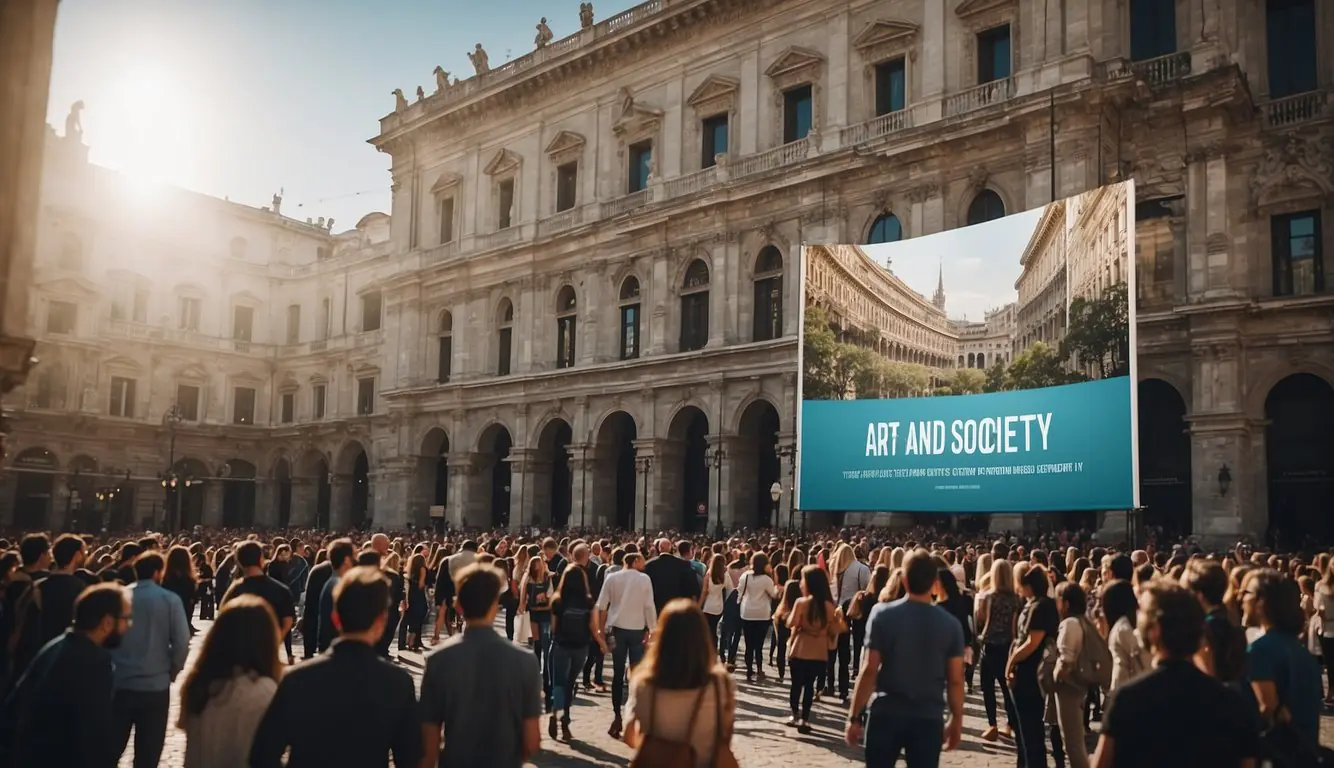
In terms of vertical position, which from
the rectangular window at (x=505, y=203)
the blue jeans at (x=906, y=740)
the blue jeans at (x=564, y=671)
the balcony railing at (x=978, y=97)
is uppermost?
the rectangular window at (x=505, y=203)

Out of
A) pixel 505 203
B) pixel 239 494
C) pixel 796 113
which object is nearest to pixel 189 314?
pixel 239 494

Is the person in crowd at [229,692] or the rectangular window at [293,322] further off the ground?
the rectangular window at [293,322]

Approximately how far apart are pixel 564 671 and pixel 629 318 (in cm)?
2676

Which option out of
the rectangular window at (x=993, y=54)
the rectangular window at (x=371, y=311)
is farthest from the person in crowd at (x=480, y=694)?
the rectangular window at (x=371, y=311)

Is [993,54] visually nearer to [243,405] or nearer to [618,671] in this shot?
[618,671]

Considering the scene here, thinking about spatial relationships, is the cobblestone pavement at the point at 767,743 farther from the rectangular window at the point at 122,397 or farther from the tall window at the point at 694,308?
the rectangular window at the point at 122,397

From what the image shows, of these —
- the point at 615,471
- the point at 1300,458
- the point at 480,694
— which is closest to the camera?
the point at 480,694

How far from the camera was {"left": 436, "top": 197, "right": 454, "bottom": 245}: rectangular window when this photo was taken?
45562 millimetres

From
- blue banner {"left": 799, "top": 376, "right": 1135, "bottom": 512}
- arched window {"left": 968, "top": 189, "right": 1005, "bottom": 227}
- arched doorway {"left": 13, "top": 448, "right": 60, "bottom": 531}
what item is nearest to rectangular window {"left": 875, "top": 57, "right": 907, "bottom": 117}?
arched window {"left": 968, "top": 189, "right": 1005, "bottom": 227}

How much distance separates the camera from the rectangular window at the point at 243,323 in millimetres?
57531

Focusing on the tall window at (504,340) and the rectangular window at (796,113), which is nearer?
the rectangular window at (796,113)

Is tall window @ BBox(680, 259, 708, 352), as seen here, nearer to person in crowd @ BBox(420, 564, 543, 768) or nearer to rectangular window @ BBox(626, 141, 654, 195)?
rectangular window @ BBox(626, 141, 654, 195)

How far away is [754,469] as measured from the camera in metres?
33.0

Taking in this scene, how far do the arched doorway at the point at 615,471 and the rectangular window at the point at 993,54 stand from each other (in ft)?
49.4
